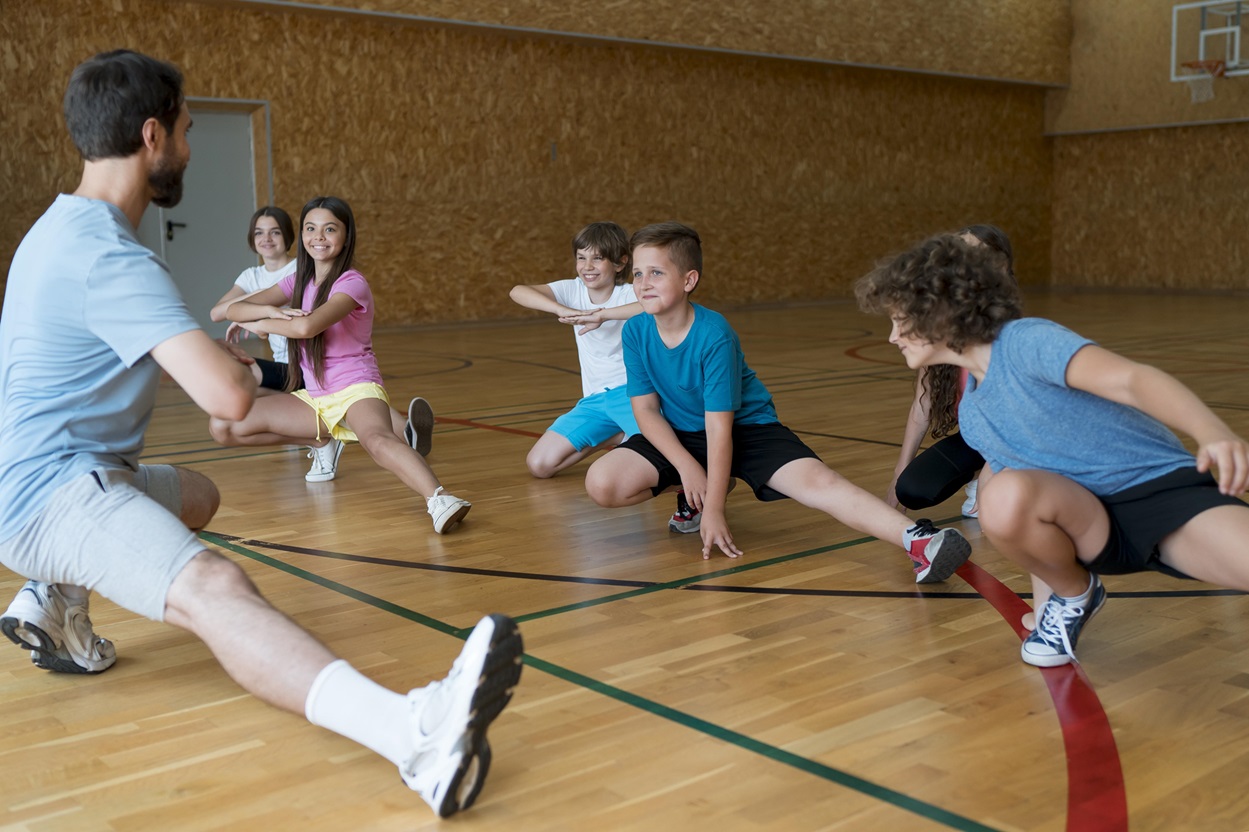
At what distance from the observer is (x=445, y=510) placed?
9.98 ft

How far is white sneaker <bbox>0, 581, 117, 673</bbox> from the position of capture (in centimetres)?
201

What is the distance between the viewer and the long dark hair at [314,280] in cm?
356

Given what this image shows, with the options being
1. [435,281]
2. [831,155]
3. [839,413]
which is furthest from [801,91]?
[839,413]

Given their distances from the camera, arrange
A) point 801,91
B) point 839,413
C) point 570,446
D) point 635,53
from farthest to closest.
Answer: point 801,91
point 635,53
point 839,413
point 570,446

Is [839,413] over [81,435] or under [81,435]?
under

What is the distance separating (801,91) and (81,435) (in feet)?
36.6

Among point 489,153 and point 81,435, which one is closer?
point 81,435

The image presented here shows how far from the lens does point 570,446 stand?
3.75 meters

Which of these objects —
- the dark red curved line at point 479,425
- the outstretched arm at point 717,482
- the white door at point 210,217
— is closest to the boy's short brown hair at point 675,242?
the outstretched arm at point 717,482

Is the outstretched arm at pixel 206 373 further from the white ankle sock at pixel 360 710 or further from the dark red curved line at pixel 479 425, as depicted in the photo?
the dark red curved line at pixel 479 425

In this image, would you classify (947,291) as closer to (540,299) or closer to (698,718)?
(698,718)

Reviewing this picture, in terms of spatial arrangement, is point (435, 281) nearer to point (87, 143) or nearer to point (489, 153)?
point (489, 153)

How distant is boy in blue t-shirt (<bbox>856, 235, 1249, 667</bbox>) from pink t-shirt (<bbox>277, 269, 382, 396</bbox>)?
1.99 meters

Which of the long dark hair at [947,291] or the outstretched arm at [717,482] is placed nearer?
the long dark hair at [947,291]
